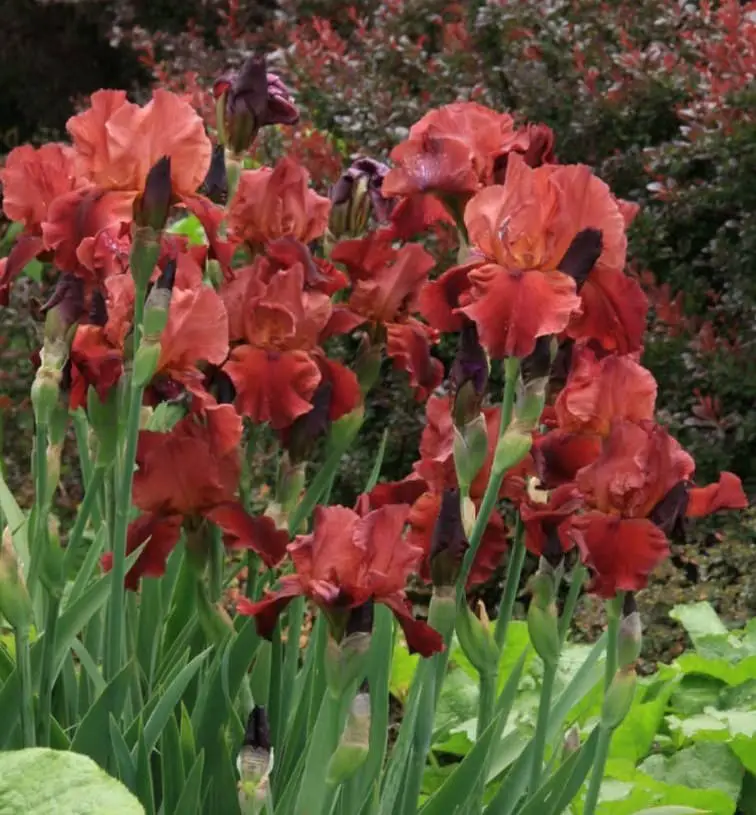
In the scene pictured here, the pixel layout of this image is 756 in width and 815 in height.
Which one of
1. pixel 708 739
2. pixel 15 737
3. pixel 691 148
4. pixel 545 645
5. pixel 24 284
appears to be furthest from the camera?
pixel 24 284

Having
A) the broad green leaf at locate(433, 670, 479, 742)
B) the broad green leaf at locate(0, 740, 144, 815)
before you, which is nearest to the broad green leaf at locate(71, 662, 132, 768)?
the broad green leaf at locate(0, 740, 144, 815)

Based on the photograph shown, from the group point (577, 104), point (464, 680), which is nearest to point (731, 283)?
point (577, 104)

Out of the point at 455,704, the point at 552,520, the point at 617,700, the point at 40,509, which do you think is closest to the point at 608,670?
the point at 617,700

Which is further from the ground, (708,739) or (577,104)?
(577,104)

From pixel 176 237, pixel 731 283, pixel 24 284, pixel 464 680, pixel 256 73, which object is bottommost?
pixel 24 284

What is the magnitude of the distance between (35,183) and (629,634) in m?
0.72

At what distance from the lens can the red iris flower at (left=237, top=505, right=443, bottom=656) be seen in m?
0.95

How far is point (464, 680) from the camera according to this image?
1980mm

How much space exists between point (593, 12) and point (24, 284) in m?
1.73

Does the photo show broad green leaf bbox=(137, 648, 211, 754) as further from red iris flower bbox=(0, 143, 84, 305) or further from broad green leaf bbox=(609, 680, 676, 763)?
broad green leaf bbox=(609, 680, 676, 763)

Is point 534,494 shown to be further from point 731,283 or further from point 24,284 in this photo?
point 24,284

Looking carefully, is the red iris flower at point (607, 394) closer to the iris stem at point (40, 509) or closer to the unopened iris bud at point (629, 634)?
the unopened iris bud at point (629, 634)

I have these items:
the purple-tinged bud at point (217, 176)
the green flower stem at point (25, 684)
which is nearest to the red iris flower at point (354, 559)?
the green flower stem at point (25, 684)

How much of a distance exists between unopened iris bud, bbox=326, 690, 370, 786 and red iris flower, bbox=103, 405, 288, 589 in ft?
0.68
